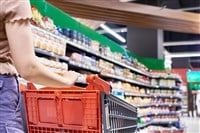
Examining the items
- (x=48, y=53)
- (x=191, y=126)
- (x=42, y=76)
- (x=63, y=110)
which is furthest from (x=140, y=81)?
(x=42, y=76)

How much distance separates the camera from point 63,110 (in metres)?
1.56

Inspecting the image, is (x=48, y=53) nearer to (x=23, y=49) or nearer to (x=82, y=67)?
(x=82, y=67)

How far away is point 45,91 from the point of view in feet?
5.28

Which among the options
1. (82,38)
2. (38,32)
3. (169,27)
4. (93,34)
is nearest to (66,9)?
(93,34)

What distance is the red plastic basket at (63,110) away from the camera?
1.49 m

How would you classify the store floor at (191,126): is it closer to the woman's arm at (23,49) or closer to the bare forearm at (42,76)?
the bare forearm at (42,76)

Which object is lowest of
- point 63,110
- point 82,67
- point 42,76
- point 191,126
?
point 191,126

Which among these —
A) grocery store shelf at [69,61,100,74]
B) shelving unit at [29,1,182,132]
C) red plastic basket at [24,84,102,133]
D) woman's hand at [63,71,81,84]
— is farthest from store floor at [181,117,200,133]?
woman's hand at [63,71,81,84]

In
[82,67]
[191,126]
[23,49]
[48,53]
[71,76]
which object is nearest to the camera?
[23,49]

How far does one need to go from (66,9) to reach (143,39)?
4742 mm

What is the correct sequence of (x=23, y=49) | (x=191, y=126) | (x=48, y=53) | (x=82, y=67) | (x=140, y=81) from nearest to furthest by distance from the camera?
1. (x=23, y=49)
2. (x=48, y=53)
3. (x=82, y=67)
4. (x=140, y=81)
5. (x=191, y=126)

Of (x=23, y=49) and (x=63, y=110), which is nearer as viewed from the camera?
(x=23, y=49)

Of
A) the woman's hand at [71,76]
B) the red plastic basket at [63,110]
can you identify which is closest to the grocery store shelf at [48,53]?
the red plastic basket at [63,110]

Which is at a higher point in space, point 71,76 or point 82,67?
point 82,67
